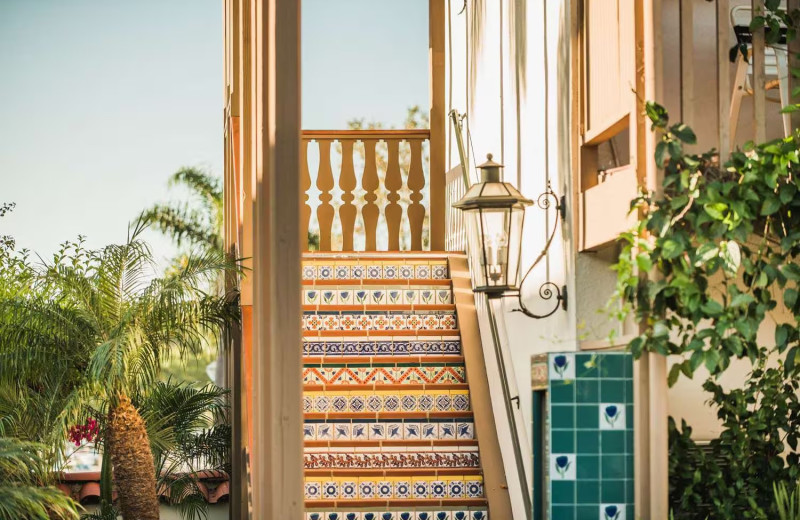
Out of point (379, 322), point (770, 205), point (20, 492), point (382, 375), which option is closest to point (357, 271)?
point (379, 322)

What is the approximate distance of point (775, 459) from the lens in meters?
4.93

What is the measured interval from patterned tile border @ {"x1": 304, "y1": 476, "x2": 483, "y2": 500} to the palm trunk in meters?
2.09

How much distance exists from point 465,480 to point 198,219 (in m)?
9.31

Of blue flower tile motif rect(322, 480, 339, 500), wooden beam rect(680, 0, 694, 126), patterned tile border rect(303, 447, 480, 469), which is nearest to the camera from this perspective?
wooden beam rect(680, 0, 694, 126)

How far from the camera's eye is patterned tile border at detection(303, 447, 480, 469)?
7.31 meters

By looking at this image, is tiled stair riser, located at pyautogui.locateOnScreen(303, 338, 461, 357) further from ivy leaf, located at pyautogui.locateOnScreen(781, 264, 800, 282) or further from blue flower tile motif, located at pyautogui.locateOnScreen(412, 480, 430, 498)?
ivy leaf, located at pyautogui.locateOnScreen(781, 264, 800, 282)

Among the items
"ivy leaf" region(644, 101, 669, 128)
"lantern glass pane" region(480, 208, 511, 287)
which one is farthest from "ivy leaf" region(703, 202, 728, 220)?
"lantern glass pane" region(480, 208, 511, 287)

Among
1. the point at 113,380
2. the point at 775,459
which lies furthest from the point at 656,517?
Answer: the point at 113,380

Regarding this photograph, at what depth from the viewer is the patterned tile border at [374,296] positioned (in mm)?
8695

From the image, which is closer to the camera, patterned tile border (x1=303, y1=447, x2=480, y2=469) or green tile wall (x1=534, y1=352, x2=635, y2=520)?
green tile wall (x1=534, y1=352, x2=635, y2=520)

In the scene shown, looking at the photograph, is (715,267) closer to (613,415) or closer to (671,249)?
(671,249)

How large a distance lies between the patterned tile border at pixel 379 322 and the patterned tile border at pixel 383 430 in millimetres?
1027

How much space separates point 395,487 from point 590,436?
2.52 m

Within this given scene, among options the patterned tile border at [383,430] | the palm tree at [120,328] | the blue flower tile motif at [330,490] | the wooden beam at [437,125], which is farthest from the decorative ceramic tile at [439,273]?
the blue flower tile motif at [330,490]
